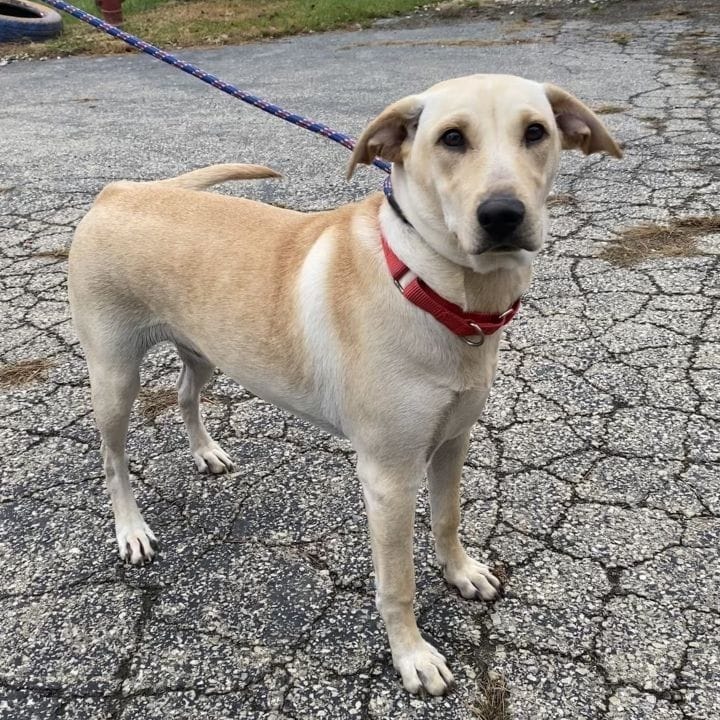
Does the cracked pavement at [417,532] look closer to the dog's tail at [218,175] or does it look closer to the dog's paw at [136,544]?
the dog's paw at [136,544]

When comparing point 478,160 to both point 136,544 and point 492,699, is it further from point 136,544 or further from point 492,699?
point 136,544

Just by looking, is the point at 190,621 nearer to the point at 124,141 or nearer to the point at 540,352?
the point at 540,352

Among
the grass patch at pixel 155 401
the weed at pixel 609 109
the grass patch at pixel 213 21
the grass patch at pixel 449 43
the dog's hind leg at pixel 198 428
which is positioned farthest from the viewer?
the grass patch at pixel 213 21

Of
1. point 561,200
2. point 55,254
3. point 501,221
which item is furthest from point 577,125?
point 55,254

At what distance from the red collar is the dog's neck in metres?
0.01

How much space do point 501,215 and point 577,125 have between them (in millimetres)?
527

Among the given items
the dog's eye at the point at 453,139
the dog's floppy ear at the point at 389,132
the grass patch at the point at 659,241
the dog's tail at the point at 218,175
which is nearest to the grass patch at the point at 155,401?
the dog's tail at the point at 218,175

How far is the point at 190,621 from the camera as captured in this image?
2244 millimetres

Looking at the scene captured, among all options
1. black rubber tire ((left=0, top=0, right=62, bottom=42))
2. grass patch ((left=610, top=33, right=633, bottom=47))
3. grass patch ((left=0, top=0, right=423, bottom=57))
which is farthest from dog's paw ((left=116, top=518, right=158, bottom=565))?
black rubber tire ((left=0, top=0, right=62, bottom=42))

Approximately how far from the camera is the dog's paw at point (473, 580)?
2.28 metres

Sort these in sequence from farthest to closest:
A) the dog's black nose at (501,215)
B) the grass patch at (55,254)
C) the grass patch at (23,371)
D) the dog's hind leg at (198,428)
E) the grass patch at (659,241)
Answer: the grass patch at (55,254) < the grass patch at (659,241) < the grass patch at (23,371) < the dog's hind leg at (198,428) < the dog's black nose at (501,215)

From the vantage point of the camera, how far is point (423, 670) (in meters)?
2.00

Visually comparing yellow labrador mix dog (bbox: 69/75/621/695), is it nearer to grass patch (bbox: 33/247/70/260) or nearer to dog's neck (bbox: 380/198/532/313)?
dog's neck (bbox: 380/198/532/313)

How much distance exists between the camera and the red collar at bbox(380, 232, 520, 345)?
179 centimetres
